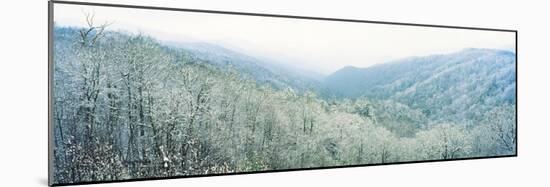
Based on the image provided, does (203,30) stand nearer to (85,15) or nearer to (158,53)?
(158,53)

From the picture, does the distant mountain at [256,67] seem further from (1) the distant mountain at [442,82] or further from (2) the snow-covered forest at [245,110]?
(1) the distant mountain at [442,82]

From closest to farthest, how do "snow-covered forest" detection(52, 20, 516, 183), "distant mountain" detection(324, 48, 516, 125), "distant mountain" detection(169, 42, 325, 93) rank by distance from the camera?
"snow-covered forest" detection(52, 20, 516, 183) → "distant mountain" detection(169, 42, 325, 93) → "distant mountain" detection(324, 48, 516, 125)

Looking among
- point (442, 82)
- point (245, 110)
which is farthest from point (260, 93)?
point (442, 82)

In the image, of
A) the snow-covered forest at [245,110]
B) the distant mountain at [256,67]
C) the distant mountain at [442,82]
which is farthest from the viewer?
the distant mountain at [442,82]

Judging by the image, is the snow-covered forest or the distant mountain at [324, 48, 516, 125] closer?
the snow-covered forest

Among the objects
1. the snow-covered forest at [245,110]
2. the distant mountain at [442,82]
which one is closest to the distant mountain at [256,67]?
the snow-covered forest at [245,110]

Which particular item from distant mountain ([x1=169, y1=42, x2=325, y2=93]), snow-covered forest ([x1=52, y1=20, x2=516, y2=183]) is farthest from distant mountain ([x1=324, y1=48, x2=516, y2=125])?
distant mountain ([x1=169, y1=42, x2=325, y2=93])

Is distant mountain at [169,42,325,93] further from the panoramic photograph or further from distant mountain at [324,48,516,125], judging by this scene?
distant mountain at [324,48,516,125]
